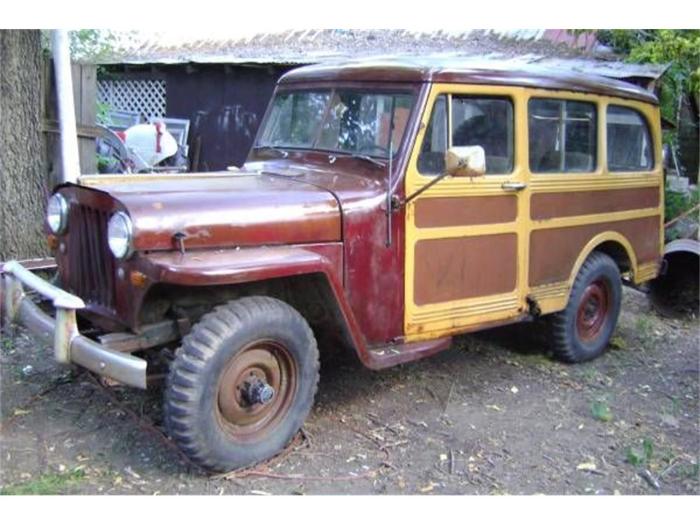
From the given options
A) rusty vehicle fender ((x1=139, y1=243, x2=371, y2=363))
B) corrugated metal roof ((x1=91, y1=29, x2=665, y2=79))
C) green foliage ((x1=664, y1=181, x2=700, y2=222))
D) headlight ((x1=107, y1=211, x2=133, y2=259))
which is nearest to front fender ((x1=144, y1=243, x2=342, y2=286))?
rusty vehicle fender ((x1=139, y1=243, x2=371, y2=363))

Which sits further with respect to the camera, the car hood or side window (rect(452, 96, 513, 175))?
side window (rect(452, 96, 513, 175))

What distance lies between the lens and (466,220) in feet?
15.4

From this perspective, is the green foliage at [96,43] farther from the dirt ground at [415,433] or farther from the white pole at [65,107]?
the dirt ground at [415,433]

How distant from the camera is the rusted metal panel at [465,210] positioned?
4.47 m

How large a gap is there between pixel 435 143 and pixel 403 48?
6532 millimetres

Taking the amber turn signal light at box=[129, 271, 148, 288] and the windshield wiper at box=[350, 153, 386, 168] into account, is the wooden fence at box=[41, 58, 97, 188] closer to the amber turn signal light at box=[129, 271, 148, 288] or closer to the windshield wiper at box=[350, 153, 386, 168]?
the windshield wiper at box=[350, 153, 386, 168]

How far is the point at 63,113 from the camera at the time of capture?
5.96 meters

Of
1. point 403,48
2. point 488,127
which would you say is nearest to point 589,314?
point 488,127

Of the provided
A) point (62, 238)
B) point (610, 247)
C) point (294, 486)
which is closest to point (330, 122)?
point (62, 238)

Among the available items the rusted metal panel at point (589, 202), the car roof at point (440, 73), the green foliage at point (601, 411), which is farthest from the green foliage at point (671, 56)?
the green foliage at point (601, 411)

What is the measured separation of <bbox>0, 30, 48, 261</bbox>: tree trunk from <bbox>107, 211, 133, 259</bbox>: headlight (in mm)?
2571

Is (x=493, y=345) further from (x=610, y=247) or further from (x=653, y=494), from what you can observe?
(x=653, y=494)

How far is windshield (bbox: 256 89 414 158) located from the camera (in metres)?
4.47

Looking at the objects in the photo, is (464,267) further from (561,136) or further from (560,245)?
(561,136)
